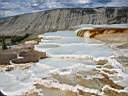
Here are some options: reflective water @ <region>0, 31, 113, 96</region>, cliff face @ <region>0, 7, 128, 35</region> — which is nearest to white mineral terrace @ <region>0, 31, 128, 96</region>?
reflective water @ <region>0, 31, 113, 96</region>

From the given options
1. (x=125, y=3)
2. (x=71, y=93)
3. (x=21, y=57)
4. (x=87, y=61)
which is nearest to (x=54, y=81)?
(x=71, y=93)

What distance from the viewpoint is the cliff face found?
34.9 ft

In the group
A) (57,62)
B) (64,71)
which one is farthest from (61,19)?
(64,71)

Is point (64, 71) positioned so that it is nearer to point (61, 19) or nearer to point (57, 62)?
point (57, 62)

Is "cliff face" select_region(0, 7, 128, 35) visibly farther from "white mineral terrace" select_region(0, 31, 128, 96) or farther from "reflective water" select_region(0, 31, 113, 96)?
"white mineral terrace" select_region(0, 31, 128, 96)

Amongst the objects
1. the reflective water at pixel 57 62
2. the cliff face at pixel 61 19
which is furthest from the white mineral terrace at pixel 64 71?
the cliff face at pixel 61 19

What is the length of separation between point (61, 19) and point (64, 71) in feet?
21.6

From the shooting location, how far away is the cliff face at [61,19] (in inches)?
419

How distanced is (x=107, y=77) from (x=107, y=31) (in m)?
3.33

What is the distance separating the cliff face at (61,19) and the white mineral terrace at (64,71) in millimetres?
4605

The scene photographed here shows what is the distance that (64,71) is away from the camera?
4457 millimetres

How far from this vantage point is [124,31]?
24.3ft

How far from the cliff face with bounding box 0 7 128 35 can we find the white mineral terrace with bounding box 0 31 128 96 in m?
4.61

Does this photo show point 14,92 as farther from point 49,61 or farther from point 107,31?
point 107,31
